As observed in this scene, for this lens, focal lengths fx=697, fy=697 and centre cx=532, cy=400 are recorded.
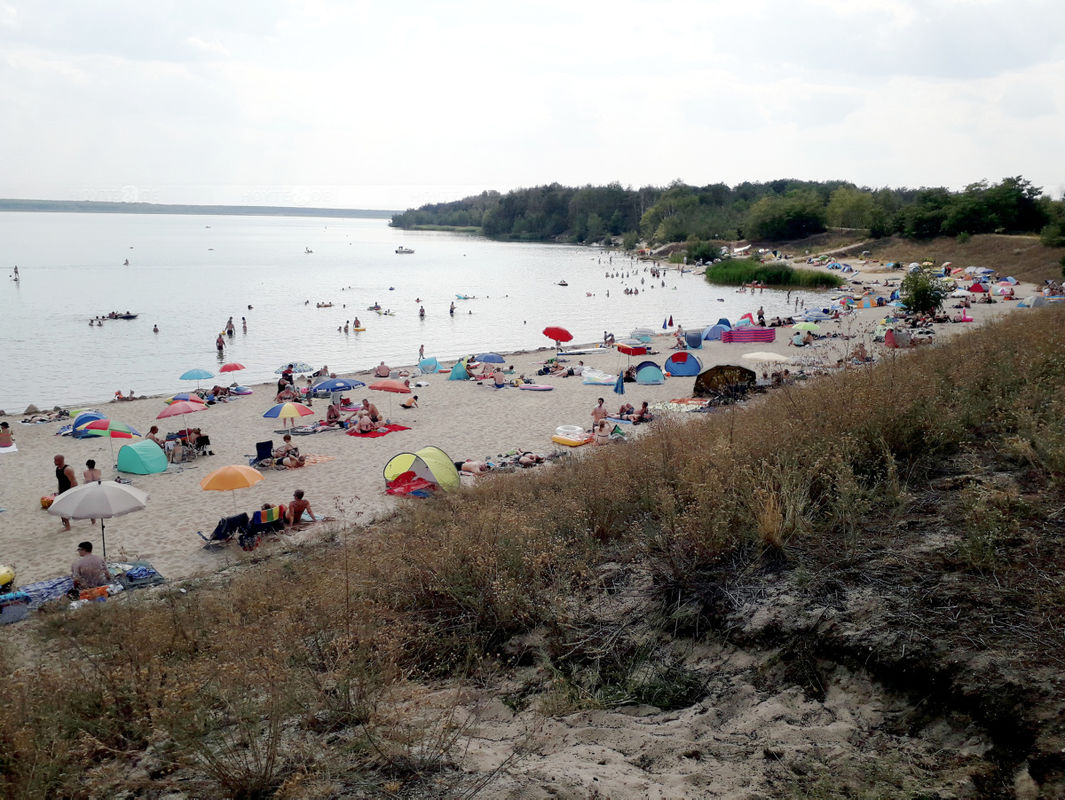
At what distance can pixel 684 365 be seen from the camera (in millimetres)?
25766

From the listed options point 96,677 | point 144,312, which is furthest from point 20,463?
point 144,312

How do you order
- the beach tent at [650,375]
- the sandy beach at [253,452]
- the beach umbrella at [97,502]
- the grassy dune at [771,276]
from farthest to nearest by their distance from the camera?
the grassy dune at [771,276]
the beach tent at [650,375]
the sandy beach at [253,452]
the beach umbrella at [97,502]

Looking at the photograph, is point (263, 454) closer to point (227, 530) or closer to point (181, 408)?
point (181, 408)

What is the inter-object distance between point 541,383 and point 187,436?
12.2 m

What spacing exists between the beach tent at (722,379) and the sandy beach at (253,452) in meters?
1.53

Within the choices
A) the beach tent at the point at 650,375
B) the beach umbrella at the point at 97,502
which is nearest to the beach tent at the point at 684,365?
the beach tent at the point at 650,375

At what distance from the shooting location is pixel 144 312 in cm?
5059

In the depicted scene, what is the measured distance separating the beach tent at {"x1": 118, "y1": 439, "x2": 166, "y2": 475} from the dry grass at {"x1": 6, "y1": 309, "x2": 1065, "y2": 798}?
7213 millimetres

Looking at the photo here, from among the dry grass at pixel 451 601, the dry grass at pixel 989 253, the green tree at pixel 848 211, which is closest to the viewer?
the dry grass at pixel 451 601

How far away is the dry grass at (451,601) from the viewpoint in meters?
3.77

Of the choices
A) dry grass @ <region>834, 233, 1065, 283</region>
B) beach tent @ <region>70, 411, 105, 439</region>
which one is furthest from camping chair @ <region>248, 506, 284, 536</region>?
dry grass @ <region>834, 233, 1065, 283</region>

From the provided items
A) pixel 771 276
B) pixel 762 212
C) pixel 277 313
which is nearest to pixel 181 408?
pixel 277 313

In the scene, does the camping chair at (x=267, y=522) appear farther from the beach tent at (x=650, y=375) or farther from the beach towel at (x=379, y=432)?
the beach tent at (x=650, y=375)

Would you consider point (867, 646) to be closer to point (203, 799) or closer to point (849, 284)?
point (203, 799)
